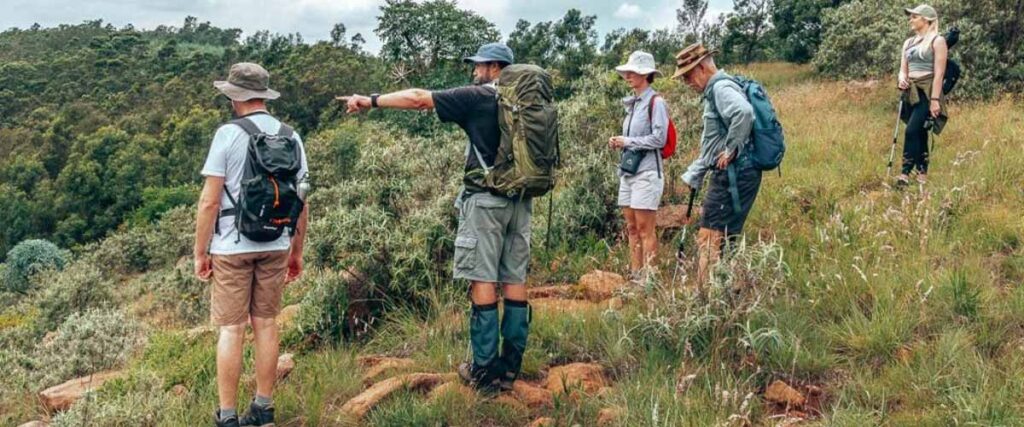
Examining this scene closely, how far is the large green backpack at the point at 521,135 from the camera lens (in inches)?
134

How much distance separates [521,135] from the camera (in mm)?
3410

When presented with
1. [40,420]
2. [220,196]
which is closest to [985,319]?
[220,196]

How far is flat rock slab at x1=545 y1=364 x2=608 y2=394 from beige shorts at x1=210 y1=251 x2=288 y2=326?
4.49ft

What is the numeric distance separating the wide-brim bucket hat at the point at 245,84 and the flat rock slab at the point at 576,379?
1897 mm

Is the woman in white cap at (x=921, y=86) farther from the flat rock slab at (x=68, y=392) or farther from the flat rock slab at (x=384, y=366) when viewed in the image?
the flat rock slab at (x=68, y=392)

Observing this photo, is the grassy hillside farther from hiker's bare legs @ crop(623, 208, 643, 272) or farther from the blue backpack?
the blue backpack

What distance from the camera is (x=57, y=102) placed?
58.7m

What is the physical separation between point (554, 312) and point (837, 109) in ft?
30.0

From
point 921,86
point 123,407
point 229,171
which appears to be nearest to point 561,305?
point 229,171

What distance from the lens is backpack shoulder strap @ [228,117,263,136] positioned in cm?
333

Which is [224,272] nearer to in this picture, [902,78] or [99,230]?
[902,78]

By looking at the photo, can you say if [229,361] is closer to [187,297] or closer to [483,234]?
[483,234]

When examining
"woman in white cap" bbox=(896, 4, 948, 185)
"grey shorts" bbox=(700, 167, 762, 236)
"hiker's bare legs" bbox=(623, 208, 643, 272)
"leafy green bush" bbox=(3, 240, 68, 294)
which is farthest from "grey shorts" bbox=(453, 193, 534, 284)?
"leafy green bush" bbox=(3, 240, 68, 294)

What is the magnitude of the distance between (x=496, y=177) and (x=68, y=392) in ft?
10.1
